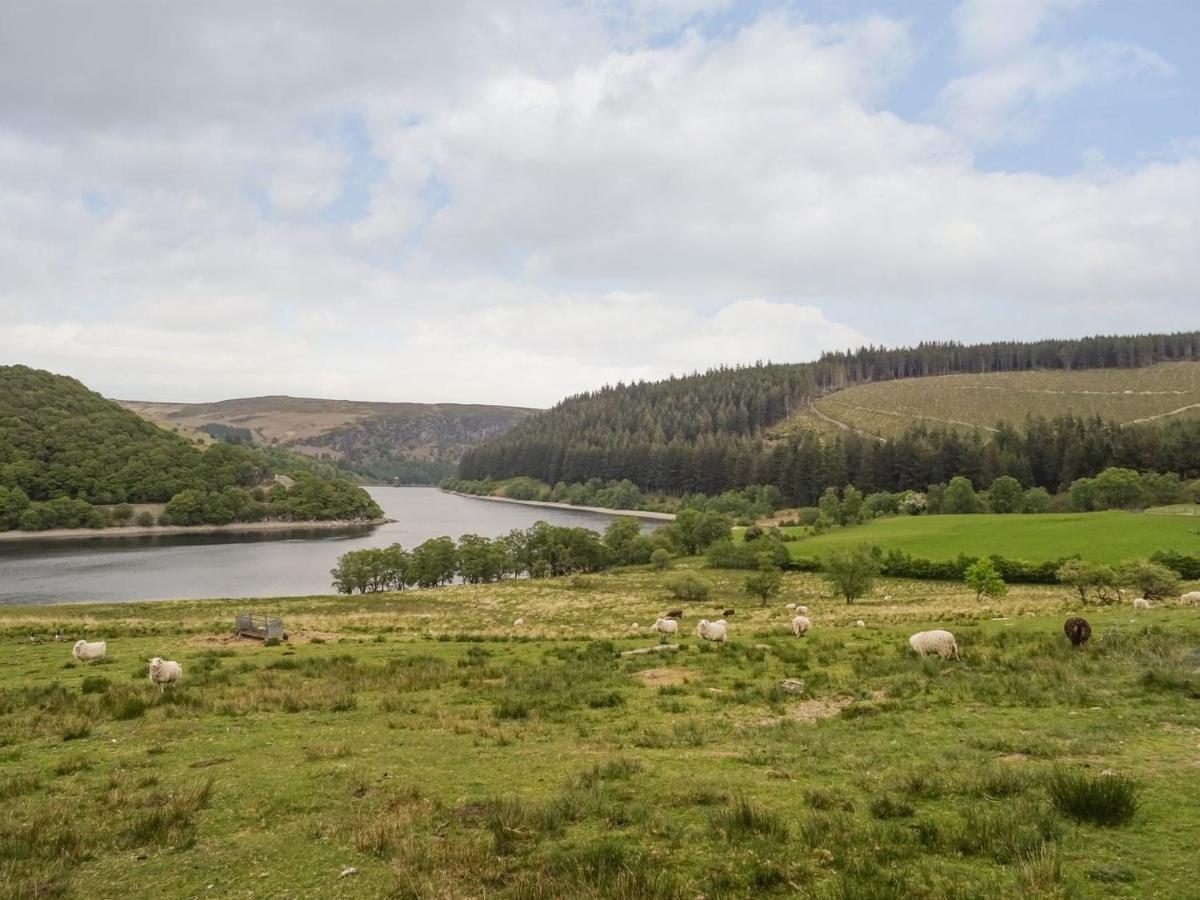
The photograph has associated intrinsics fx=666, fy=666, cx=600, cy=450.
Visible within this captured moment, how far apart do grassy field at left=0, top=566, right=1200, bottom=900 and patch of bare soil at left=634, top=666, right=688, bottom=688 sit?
15 cm

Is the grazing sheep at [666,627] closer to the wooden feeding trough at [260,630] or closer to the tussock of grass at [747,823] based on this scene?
the wooden feeding trough at [260,630]

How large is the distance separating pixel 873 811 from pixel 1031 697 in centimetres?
853

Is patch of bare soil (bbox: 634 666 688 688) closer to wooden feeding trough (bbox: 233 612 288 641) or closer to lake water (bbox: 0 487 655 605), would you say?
wooden feeding trough (bbox: 233 612 288 641)

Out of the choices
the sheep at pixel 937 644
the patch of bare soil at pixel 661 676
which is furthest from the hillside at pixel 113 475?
the sheep at pixel 937 644

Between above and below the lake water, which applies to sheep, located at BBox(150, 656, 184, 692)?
above

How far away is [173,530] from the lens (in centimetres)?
15538

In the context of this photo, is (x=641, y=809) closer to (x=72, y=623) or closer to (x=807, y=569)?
(x=72, y=623)

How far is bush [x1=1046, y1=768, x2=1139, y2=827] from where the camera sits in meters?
7.66

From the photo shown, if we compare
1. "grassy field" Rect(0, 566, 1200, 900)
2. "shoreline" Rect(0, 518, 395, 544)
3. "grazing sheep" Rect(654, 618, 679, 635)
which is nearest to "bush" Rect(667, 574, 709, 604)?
"grazing sheep" Rect(654, 618, 679, 635)

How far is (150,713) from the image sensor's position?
16.0m

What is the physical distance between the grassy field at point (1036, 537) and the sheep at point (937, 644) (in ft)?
157

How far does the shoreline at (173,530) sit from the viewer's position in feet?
464

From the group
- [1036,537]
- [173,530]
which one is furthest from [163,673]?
[173,530]

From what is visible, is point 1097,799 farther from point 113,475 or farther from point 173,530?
point 113,475
